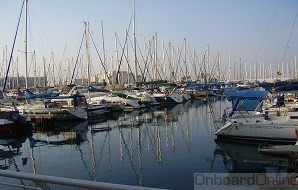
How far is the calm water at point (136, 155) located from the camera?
50.6 ft

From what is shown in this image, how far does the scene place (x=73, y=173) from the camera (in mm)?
16156

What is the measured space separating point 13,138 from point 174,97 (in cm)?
3474

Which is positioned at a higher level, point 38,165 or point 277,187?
point 277,187

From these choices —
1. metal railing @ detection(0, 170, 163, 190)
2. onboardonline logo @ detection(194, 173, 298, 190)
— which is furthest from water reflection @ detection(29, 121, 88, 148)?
metal railing @ detection(0, 170, 163, 190)

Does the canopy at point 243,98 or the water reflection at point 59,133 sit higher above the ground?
the canopy at point 243,98

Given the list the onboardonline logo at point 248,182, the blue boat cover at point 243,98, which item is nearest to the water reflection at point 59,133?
the blue boat cover at point 243,98

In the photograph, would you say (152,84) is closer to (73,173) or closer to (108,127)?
(108,127)

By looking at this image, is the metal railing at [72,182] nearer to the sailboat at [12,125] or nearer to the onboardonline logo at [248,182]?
the onboardonline logo at [248,182]

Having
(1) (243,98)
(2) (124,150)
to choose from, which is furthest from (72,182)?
(1) (243,98)

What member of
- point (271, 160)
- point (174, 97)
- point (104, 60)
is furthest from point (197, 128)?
point (104, 60)

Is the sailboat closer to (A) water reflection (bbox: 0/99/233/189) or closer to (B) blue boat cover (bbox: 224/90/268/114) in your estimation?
(A) water reflection (bbox: 0/99/233/189)

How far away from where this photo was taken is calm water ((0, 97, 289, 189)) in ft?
50.6

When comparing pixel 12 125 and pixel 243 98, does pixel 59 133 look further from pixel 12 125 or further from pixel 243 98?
pixel 243 98

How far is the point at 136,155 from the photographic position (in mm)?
19750
